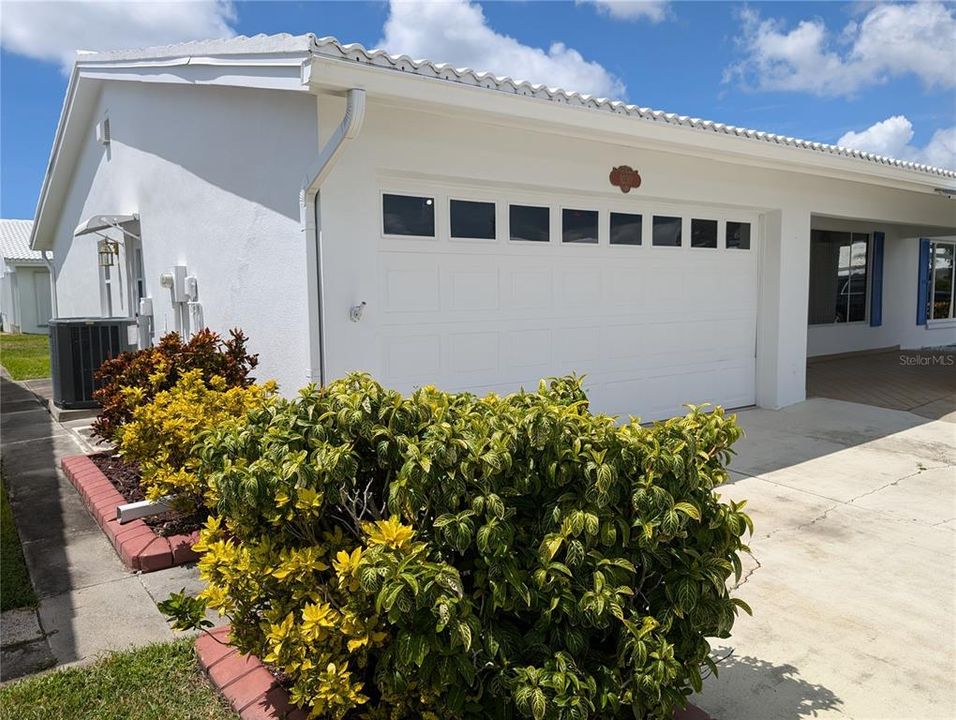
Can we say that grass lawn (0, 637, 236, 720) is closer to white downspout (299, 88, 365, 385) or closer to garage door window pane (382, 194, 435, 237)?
white downspout (299, 88, 365, 385)

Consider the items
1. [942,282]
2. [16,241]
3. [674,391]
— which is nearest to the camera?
[674,391]

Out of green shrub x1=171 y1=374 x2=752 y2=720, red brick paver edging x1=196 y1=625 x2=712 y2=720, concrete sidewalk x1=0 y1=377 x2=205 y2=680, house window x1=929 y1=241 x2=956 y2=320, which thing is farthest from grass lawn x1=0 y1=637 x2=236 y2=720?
house window x1=929 y1=241 x2=956 y2=320

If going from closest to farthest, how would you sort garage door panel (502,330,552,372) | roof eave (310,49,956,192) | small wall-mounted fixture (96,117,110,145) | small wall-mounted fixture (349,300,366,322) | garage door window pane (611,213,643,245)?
roof eave (310,49,956,192) → small wall-mounted fixture (349,300,366,322) → garage door panel (502,330,552,372) → garage door window pane (611,213,643,245) → small wall-mounted fixture (96,117,110,145)

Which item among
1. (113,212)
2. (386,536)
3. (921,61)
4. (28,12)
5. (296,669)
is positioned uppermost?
(921,61)

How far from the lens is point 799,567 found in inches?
172

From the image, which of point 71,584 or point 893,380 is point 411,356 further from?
point 893,380

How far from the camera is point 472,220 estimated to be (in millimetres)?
6621

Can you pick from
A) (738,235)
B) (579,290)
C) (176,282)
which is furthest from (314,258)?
(738,235)

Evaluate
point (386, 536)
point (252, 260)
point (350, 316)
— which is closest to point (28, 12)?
point (252, 260)

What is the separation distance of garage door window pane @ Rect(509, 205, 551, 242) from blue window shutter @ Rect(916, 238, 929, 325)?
12.8 metres

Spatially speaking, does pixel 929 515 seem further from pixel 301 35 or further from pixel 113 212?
pixel 113 212

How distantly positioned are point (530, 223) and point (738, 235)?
12.1 ft

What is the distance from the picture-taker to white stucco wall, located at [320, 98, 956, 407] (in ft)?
18.4

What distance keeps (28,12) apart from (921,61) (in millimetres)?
13356
